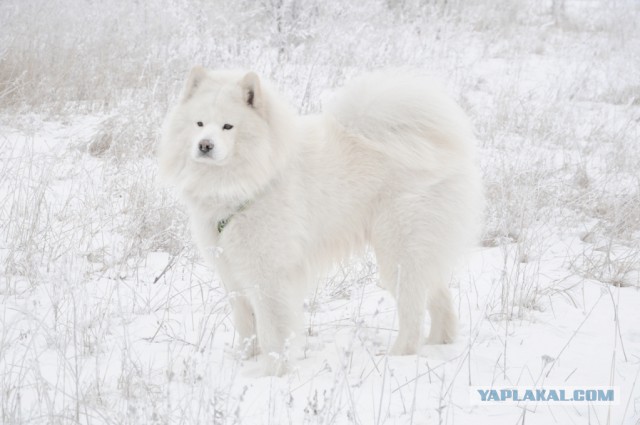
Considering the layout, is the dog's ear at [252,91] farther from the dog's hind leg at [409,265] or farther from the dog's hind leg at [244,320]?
the dog's hind leg at [244,320]

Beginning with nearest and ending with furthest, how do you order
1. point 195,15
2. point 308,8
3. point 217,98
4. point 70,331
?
point 70,331
point 217,98
point 195,15
point 308,8

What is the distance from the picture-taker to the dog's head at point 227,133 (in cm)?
306

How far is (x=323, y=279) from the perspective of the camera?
4191mm

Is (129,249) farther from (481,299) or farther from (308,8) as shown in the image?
(308,8)

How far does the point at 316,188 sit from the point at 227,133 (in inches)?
23.0

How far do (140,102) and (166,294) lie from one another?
133 inches

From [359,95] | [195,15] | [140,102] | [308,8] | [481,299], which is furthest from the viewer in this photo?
[308,8]

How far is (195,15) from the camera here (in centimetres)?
828

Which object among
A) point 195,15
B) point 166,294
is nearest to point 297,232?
point 166,294

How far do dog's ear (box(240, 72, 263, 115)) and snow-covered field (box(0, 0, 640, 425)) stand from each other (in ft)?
3.61

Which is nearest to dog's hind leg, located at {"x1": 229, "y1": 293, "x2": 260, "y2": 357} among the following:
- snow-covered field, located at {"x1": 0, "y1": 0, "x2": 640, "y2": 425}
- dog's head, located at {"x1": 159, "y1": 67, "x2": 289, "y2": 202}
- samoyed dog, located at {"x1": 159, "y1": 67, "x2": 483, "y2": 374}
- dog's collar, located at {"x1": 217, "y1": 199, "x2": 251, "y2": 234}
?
samoyed dog, located at {"x1": 159, "y1": 67, "x2": 483, "y2": 374}

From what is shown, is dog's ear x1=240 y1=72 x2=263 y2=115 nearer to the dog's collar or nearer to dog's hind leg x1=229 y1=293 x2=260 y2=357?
the dog's collar

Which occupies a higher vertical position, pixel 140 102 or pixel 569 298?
pixel 140 102

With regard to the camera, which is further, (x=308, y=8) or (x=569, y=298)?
(x=308, y=8)
